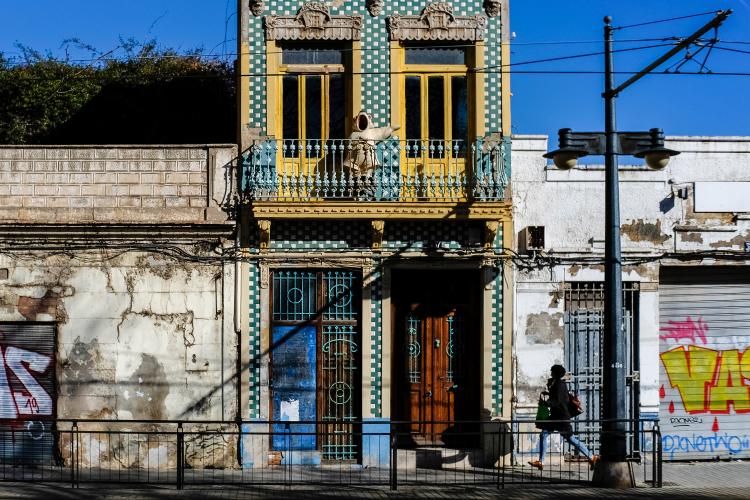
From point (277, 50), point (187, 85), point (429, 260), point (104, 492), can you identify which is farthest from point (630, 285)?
point (187, 85)

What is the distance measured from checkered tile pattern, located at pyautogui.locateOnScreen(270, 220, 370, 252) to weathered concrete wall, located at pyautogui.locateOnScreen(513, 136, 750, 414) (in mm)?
2753

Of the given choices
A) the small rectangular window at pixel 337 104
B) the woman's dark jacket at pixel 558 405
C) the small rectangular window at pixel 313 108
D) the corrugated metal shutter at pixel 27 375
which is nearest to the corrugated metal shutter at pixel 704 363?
the woman's dark jacket at pixel 558 405

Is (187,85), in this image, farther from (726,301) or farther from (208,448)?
(726,301)

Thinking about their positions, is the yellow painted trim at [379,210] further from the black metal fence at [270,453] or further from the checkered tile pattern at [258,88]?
the black metal fence at [270,453]

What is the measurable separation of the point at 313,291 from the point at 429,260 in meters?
2.04

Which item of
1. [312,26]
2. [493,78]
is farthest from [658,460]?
[312,26]

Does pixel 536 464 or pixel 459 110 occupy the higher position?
pixel 459 110

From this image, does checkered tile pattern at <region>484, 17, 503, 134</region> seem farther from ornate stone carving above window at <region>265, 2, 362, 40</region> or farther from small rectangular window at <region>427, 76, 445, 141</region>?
ornate stone carving above window at <region>265, 2, 362, 40</region>

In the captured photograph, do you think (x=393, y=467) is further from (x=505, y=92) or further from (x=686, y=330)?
(x=505, y=92)

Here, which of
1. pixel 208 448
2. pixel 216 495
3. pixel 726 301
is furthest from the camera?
pixel 726 301

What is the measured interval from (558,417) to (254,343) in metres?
5.12

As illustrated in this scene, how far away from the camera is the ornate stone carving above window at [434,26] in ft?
54.3

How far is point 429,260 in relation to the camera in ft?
53.9

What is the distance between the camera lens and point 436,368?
1675cm
